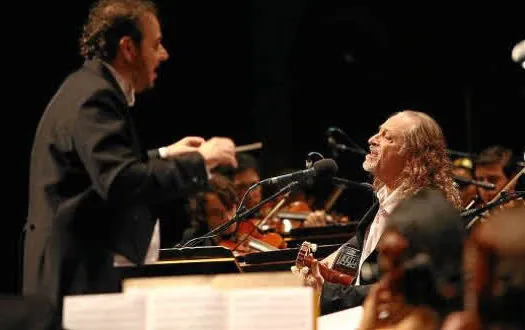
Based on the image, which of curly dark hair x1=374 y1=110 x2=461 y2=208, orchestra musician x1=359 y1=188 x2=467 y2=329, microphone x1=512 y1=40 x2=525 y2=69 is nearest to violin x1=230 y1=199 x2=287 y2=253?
curly dark hair x1=374 y1=110 x2=461 y2=208

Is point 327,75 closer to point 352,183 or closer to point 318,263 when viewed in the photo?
point 352,183

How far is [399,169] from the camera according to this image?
354 centimetres

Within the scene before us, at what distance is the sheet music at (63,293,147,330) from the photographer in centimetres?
211

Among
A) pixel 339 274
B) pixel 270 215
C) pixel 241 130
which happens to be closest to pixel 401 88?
pixel 241 130

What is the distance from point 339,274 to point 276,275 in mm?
1422

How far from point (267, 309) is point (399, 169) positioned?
156 centimetres

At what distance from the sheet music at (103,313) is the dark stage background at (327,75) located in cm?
494

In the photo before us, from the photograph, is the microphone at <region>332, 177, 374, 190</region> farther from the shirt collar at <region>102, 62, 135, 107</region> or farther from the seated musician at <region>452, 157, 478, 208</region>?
the seated musician at <region>452, 157, 478, 208</region>

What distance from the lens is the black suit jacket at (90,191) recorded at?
7.74ft

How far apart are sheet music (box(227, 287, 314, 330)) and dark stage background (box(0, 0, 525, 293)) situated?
4.92 m

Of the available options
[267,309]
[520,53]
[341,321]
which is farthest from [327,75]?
[267,309]

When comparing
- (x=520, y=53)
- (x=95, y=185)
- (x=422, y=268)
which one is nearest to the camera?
(x=422, y=268)

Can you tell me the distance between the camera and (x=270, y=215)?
555cm

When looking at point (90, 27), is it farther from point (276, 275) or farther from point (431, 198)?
point (431, 198)
